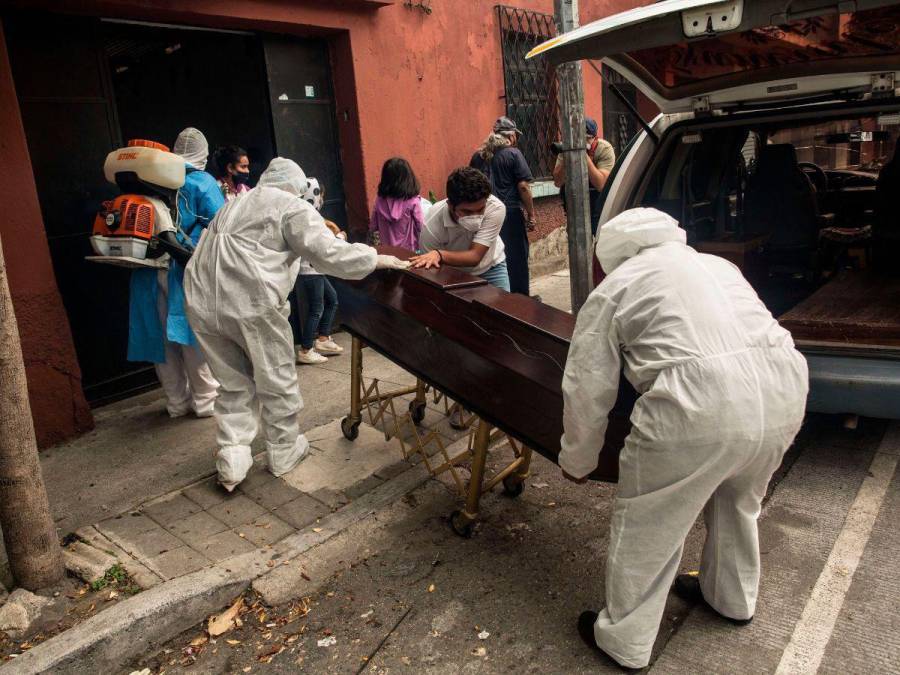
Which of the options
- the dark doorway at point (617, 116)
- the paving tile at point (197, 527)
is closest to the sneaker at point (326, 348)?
the paving tile at point (197, 527)

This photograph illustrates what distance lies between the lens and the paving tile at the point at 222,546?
Answer: 118 inches

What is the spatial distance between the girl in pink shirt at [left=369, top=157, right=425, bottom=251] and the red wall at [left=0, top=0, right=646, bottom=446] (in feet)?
2.83

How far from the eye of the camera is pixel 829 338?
3.28 meters

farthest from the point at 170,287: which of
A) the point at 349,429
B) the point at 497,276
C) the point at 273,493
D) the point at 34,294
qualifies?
the point at 497,276

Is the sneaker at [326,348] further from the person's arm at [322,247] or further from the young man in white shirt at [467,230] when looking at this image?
the person's arm at [322,247]

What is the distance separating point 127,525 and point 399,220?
114 inches

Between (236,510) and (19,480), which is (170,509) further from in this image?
(19,480)

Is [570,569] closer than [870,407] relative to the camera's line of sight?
Yes

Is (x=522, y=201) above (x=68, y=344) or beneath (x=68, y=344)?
above

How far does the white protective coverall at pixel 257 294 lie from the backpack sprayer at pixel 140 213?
26.1 inches

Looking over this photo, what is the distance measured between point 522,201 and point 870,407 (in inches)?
140

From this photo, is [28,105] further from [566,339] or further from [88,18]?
[566,339]

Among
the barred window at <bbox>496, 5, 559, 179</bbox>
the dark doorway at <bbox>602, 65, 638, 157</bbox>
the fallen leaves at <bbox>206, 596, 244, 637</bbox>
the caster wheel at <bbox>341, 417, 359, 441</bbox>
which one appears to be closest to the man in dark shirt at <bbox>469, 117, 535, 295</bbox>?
the barred window at <bbox>496, 5, 559, 179</bbox>

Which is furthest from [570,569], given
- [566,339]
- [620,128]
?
[620,128]
